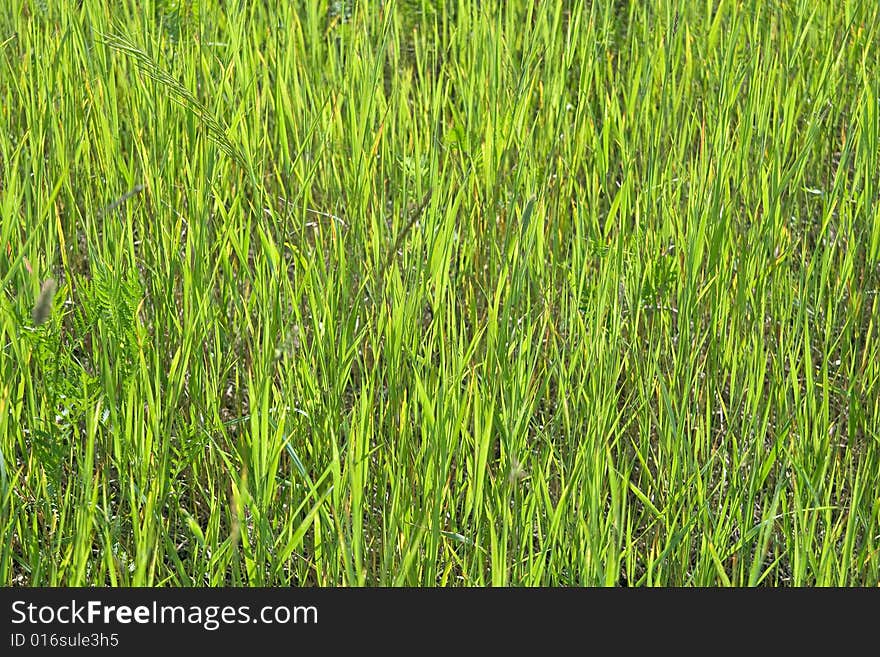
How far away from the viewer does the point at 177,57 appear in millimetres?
1678

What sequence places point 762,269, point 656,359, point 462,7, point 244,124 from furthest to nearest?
point 462,7, point 244,124, point 762,269, point 656,359

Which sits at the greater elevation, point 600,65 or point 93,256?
point 600,65

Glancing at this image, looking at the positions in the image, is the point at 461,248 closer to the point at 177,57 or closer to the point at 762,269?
the point at 762,269

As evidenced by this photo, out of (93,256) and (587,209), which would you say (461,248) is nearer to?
(587,209)

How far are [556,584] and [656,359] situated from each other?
33cm

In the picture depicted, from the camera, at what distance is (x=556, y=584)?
3.72 ft

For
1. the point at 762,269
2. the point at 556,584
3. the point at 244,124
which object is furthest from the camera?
the point at 244,124

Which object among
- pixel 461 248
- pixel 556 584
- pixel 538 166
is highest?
pixel 538 166

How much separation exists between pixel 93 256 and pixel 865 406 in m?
1.12

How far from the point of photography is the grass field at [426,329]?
1137 mm

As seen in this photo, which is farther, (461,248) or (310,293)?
(461,248)

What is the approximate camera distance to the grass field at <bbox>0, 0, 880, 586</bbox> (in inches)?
44.8

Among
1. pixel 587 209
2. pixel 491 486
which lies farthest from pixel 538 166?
pixel 491 486

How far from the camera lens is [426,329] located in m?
1.49
